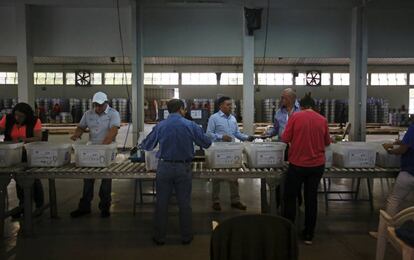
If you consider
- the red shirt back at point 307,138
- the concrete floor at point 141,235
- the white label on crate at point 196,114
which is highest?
the white label on crate at point 196,114

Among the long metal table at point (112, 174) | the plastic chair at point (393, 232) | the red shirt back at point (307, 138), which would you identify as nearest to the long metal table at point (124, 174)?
the long metal table at point (112, 174)

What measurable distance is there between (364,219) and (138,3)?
248 inches

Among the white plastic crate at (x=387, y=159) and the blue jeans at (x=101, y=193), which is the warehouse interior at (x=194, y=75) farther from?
the white plastic crate at (x=387, y=159)

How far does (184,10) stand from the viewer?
898 cm

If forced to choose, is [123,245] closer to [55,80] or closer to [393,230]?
[393,230]

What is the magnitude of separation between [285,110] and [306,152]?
4.89 feet

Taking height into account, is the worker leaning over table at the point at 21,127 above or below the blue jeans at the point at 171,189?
above

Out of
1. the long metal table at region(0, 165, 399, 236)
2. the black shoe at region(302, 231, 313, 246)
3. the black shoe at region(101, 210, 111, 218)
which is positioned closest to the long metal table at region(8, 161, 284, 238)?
the long metal table at region(0, 165, 399, 236)

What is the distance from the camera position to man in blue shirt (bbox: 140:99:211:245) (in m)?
4.02

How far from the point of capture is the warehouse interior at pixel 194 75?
4.56m

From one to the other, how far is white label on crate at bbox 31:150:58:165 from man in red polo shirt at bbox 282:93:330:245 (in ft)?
8.31

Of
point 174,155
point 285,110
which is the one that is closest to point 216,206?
point 285,110

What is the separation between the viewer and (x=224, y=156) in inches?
172

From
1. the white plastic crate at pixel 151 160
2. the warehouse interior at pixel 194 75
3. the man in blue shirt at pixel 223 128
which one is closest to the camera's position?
the white plastic crate at pixel 151 160
